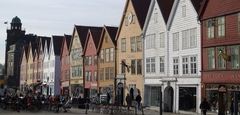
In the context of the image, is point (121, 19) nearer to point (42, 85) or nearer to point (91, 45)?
point (91, 45)

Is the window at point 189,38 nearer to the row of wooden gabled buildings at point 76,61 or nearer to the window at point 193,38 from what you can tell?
the window at point 193,38

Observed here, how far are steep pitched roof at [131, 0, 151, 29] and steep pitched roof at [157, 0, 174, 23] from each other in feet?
16.2

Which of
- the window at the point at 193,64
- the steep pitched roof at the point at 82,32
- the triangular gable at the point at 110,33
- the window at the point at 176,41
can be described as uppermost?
the steep pitched roof at the point at 82,32

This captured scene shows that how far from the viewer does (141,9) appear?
60.7m

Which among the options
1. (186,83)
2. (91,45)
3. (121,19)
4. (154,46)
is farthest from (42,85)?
(186,83)

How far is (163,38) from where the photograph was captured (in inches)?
2078

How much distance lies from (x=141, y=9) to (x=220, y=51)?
66.7ft

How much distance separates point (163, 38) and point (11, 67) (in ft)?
315

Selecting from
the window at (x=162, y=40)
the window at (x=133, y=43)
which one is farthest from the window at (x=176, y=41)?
the window at (x=133, y=43)

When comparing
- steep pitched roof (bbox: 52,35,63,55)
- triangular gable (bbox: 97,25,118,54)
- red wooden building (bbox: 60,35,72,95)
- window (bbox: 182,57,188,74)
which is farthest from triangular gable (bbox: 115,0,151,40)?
steep pitched roof (bbox: 52,35,63,55)

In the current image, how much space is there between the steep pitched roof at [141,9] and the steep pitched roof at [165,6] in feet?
16.2

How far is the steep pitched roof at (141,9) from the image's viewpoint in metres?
59.2

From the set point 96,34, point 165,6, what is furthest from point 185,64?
point 96,34

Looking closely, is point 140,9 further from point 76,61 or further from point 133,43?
point 76,61
